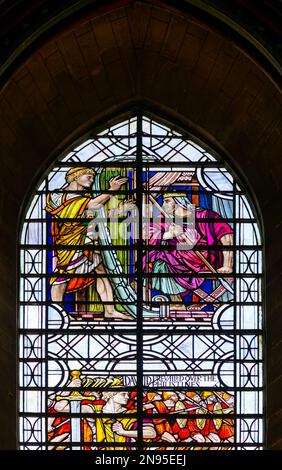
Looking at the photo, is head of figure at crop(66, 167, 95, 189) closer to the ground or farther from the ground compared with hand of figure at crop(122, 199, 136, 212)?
farther from the ground

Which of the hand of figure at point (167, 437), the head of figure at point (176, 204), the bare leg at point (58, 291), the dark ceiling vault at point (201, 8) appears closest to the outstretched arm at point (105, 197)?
the head of figure at point (176, 204)

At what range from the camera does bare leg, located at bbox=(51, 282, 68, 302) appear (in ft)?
64.6

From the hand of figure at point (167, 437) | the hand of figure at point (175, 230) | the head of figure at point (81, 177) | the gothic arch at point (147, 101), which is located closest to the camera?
the gothic arch at point (147, 101)

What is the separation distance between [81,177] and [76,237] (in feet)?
2.17

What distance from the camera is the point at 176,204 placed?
20.0 metres

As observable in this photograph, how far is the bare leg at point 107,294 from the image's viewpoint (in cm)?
1969

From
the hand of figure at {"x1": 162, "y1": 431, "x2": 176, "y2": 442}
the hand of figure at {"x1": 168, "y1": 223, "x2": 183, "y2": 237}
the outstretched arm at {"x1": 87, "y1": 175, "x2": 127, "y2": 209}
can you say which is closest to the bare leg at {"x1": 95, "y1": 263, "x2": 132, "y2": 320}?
the outstretched arm at {"x1": 87, "y1": 175, "x2": 127, "y2": 209}

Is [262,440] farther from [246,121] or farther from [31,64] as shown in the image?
[31,64]

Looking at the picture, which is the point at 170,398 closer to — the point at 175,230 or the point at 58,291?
the point at 58,291

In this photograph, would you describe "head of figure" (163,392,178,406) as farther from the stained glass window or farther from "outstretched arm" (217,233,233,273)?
"outstretched arm" (217,233,233,273)

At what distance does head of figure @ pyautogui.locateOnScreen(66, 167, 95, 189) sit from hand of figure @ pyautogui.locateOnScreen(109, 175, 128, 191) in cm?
22

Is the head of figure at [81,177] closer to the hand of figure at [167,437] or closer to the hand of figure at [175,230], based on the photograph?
the hand of figure at [175,230]

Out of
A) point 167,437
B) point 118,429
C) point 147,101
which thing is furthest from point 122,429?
point 147,101
